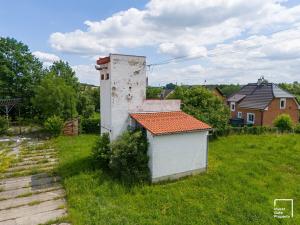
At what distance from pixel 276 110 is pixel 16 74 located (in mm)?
30910

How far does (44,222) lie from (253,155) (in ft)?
39.8

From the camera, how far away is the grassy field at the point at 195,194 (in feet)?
24.9

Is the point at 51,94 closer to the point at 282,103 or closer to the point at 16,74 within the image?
the point at 16,74

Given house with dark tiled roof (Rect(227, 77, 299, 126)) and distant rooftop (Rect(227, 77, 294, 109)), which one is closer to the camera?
house with dark tiled roof (Rect(227, 77, 299, 126))

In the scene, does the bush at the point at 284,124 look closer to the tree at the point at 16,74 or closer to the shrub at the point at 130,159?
the shrub at the point at 130,159

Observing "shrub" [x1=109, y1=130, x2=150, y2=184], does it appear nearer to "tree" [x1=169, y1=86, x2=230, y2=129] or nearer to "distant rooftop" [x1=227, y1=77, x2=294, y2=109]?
"tree" [x1=169, y1=86, x2=230, y2=129]

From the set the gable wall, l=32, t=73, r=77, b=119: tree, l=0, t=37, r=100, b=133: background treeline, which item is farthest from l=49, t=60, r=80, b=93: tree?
the gable wall

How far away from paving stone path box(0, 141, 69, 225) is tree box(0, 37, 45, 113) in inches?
573

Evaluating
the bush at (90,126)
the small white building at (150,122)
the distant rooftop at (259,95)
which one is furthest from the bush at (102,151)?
the distant rooftop at (259,95)

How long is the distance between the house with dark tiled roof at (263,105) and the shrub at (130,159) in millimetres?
19956

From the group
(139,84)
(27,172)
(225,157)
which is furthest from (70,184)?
(225,157)

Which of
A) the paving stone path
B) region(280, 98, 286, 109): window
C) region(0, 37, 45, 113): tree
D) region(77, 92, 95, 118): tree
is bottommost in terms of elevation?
the paving stone path

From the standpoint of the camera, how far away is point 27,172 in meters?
11.4

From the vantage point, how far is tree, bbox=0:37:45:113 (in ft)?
84.5
